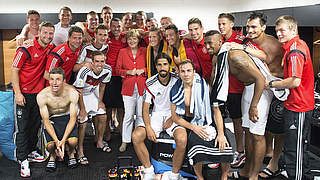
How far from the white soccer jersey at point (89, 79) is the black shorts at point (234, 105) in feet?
4.69

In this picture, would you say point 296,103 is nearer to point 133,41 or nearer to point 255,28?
point 255,28

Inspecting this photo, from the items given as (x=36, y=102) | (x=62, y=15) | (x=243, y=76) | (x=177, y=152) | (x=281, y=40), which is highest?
(x=62, y=15)

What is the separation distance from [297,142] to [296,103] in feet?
1.07

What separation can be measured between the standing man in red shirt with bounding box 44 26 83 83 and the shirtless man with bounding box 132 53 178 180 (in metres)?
1.01

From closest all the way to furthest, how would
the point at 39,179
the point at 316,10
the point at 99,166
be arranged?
1. the point at 39,179
2. the point at 99,166
3. the point at 316,10

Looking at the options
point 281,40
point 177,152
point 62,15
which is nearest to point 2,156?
point 62,15

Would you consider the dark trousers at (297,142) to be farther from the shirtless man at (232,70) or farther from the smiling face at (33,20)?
the smiling face at (33,20)

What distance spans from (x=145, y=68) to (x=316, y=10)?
2328 millimetres

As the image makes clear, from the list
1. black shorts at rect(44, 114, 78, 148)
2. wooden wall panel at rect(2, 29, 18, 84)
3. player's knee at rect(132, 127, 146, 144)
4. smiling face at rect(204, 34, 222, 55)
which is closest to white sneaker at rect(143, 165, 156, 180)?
player's knee at rect(132, 127, 146, 144)

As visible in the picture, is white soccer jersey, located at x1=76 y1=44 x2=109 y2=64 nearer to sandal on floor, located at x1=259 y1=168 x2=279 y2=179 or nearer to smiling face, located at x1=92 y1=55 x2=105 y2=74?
smiling face, located at x1=92 y1=55 x2=105 y2=74

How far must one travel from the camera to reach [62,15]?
4543mm

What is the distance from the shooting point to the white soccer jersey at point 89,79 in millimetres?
3881

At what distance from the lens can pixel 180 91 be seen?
10.5 ft

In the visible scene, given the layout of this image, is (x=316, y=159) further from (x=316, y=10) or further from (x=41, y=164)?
(x=41, y=164)
